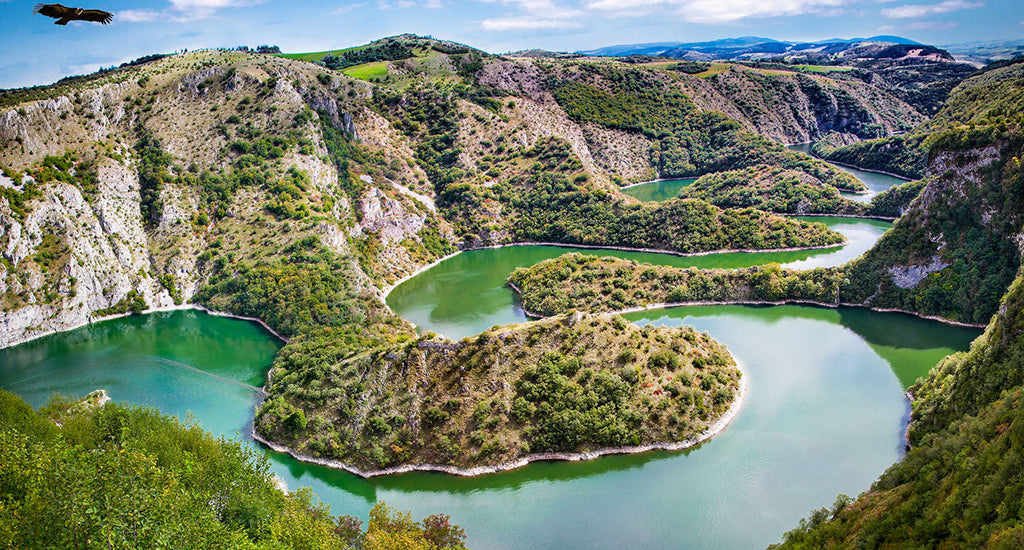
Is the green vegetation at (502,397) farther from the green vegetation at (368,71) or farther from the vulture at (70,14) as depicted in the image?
the green vegetation at (368,71)

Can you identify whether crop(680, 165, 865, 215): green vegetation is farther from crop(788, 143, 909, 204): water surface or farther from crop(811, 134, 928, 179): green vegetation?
crop(811, 134, 928, 179): green vegetation

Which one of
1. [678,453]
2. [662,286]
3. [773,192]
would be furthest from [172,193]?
[773,192]

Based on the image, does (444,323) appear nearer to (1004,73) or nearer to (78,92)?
(78,92)

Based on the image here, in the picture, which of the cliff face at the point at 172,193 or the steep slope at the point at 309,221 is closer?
the steep slope at the point at 309,221

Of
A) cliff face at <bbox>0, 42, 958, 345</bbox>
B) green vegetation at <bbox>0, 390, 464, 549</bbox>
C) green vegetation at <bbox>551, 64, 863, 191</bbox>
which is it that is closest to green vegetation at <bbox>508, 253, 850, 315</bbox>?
cliff face at <bbox>0, 42, 958, 345</bbox>

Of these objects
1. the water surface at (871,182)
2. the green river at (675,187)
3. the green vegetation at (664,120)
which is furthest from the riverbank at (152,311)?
the water surface at (871,182)

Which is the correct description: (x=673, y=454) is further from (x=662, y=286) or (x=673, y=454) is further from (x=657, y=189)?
(x=657, y=189)

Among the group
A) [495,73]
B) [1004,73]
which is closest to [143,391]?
[495,73]
